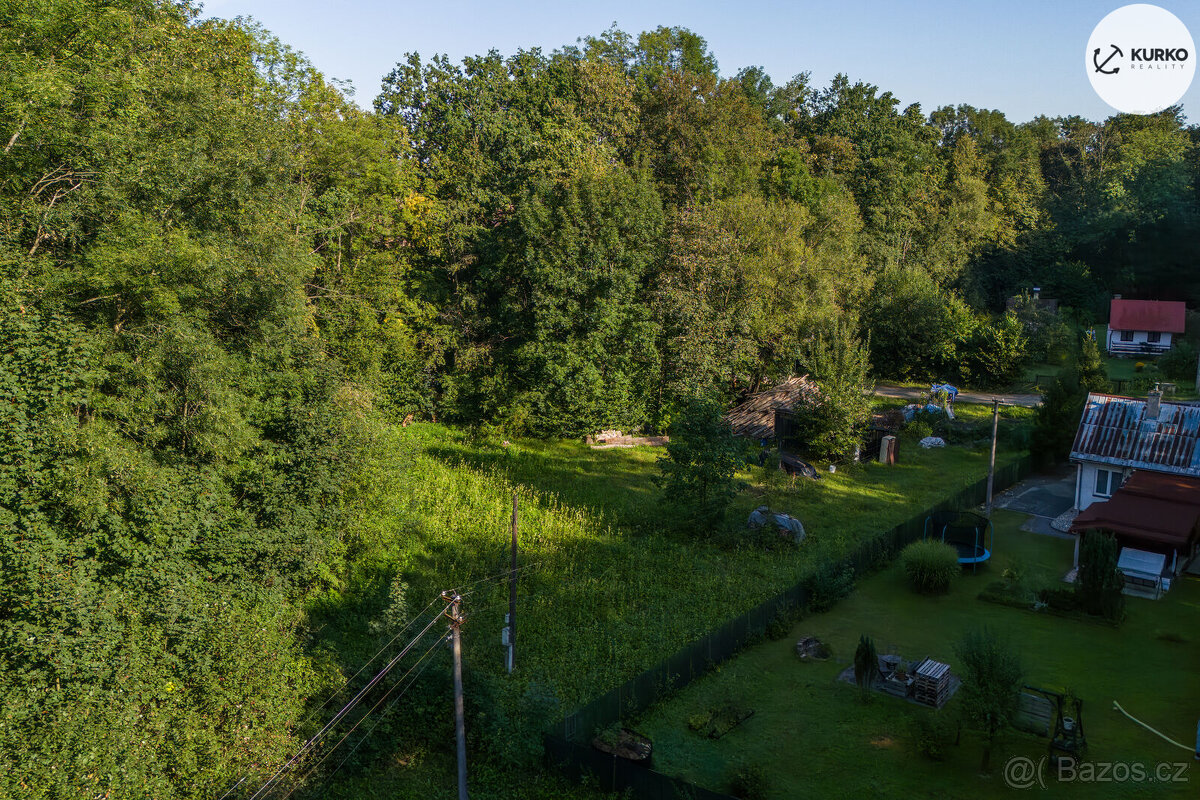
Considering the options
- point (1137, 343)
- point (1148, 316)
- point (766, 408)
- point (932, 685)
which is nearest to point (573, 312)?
point (766, 408)

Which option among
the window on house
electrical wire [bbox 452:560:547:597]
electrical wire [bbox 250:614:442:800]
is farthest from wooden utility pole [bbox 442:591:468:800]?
the window on house

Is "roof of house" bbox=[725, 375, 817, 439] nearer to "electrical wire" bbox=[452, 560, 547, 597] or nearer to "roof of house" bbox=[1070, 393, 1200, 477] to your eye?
"roof of house" bbox=[1070, 393, 1200, 477]

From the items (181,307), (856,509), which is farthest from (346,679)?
(856,509)

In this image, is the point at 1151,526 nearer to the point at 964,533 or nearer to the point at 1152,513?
the point at 1152,513

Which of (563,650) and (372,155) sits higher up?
(372,155)

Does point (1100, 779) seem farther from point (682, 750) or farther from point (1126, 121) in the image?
point (1126, 121)

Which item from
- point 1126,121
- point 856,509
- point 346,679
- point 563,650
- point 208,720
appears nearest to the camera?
point 208,720
